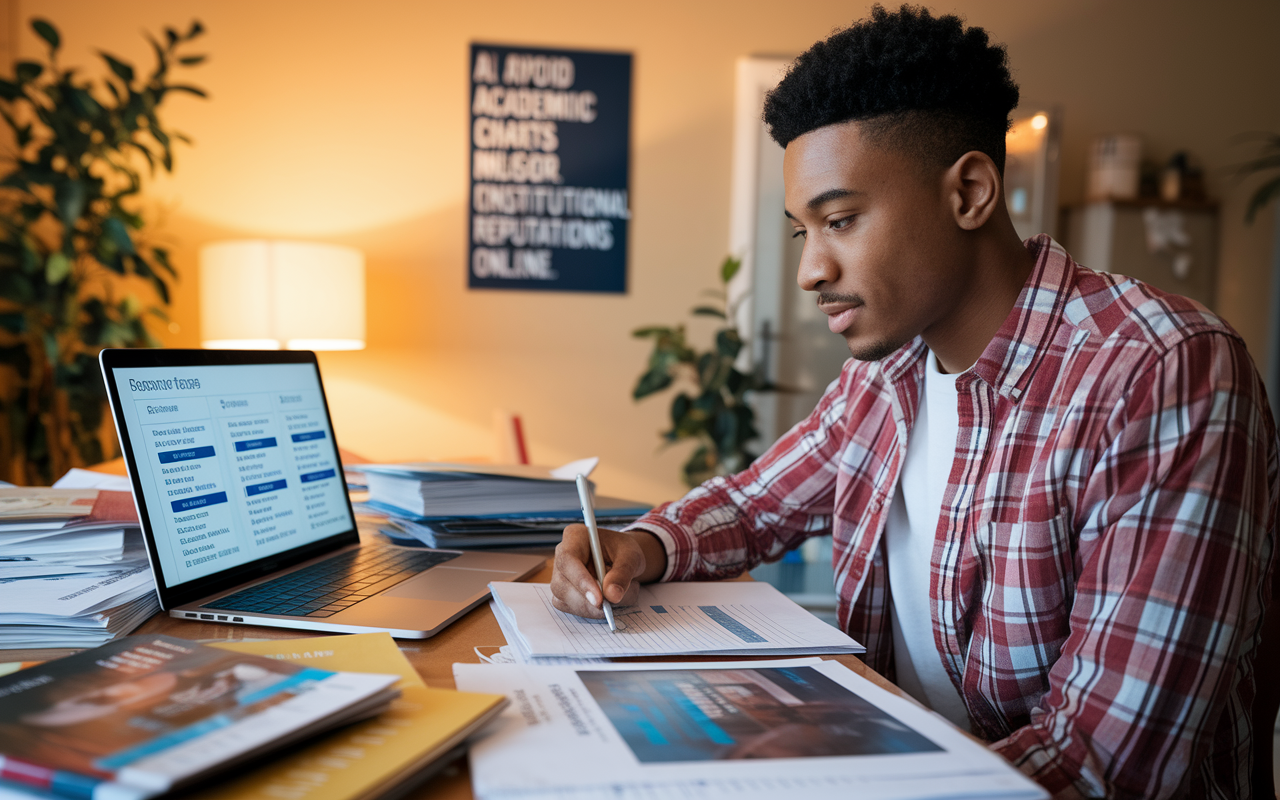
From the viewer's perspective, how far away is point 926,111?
0.88 meters

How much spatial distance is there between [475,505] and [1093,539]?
2.34 ft

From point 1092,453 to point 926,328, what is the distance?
0.87 ft

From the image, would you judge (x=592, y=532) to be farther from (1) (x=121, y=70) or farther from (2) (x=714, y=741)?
(1) (x=121, y=70)

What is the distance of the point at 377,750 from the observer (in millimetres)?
464

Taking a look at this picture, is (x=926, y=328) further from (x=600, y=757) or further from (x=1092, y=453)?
(x=600, y=757)

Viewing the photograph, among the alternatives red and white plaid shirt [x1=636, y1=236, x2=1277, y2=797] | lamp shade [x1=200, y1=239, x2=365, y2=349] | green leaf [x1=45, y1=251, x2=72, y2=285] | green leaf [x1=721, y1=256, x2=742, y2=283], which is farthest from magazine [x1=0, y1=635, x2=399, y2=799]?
green leaf [x1=721, y1=256, x2=742, y2=283]

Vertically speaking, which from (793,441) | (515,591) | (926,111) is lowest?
(515,591)

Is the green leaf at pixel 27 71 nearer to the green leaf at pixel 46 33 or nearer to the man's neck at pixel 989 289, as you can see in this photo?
the green leaf at pixel 46 33

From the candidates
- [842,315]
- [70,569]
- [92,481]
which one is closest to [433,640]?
[70,569]

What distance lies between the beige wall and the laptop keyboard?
202 cm

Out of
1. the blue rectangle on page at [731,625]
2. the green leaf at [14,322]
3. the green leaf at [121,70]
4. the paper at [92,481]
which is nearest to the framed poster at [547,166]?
the green leaf at [121,70]

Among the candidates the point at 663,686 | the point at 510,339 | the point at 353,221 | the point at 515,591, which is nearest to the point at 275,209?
the point at 353,221

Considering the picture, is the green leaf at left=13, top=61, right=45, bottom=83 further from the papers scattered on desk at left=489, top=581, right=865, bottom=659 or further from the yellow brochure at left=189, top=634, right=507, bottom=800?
the yellow brochure at left=189, top=634, right=507, bottom=800

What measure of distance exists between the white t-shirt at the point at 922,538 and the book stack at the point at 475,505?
37 cm
